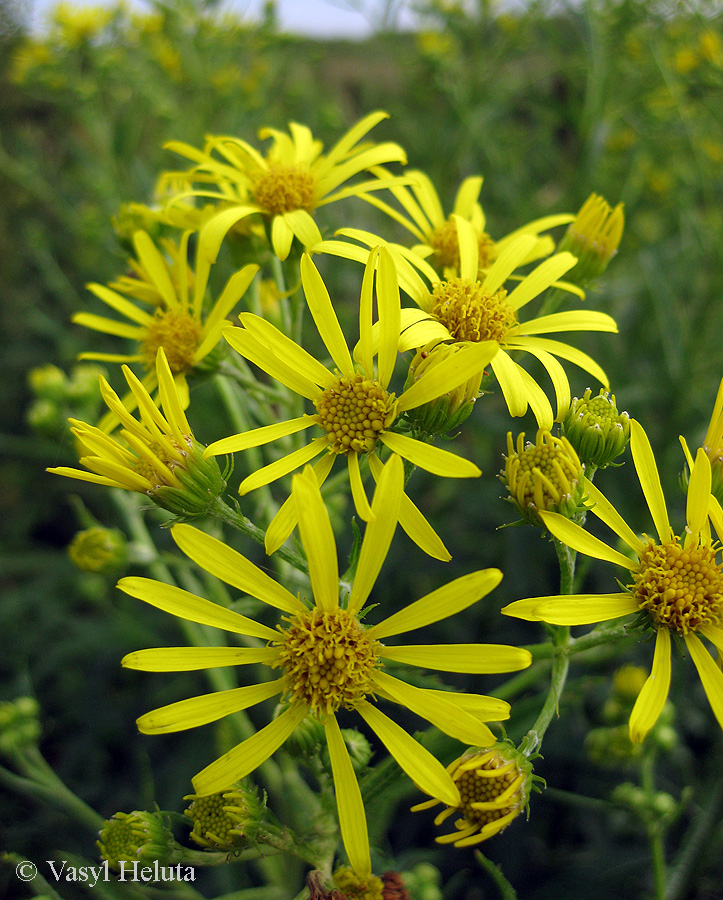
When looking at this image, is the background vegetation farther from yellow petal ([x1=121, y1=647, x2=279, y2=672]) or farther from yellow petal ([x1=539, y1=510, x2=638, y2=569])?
yellow petal ([x1=121, y1=647, x2=279, y2=672])

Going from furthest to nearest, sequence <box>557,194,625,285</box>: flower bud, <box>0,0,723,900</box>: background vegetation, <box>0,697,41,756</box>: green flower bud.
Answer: <box>0,0,723,900</box>: background vegetation
<box>0,697,41,756</box>: green flower bud
<box>557,194,625,285</box>: flower bud

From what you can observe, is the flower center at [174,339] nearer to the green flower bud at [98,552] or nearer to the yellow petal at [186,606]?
the green flower bud at [98,552]

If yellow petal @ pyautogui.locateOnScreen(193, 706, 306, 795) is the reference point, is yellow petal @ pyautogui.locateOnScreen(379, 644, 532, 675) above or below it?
above

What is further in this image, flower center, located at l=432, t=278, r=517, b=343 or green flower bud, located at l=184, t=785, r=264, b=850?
flower center, located at l=432, t=278, r=517, b=343

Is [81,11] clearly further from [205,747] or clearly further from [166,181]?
[205,747]

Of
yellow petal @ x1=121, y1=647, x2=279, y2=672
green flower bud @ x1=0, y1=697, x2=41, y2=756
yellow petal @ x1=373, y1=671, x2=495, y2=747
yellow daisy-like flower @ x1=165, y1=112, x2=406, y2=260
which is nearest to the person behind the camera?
yellow petal @ x1=373, y1=671, x2=495, y2=747

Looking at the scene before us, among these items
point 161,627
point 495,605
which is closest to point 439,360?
point 495,605

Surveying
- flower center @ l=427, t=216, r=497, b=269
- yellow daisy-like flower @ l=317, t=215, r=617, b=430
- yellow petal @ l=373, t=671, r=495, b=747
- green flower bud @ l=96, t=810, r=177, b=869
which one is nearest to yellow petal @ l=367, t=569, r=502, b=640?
yellow petal @ l=373, t=671, r=495, b=747
